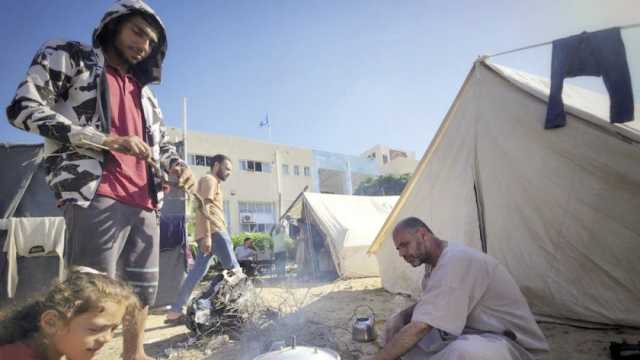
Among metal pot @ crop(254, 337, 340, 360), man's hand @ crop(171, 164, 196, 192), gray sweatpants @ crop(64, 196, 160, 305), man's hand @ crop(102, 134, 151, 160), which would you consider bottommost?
metal pot @ crop(254, 337, 340, 360)

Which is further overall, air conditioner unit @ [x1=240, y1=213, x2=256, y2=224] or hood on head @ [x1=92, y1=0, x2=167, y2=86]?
air conditioner unit @ [x1=240, y1=213, x2=256, y2=224]

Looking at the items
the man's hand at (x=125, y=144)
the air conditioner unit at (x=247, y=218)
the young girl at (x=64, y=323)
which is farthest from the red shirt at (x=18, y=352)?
the air conditioner unit at (x=247, y=218)

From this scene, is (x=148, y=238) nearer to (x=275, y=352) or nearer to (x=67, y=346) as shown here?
(x=67, y=346)

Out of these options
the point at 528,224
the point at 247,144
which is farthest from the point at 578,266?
the point at 247,144

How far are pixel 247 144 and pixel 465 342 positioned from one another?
24275 millimetres

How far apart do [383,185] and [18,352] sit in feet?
101

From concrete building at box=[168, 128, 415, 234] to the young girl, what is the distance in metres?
18.8

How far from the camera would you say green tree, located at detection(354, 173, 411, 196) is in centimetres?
2994

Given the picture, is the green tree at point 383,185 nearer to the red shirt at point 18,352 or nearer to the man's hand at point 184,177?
the man's hand at point 184,177

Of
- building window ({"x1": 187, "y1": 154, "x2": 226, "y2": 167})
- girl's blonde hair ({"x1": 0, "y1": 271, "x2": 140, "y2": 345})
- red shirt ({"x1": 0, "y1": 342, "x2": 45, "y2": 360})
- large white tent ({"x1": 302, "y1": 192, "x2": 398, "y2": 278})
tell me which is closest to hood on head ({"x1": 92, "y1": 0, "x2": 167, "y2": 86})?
girl's blonde hair ({"x1": 0, "y1": 271, "x2": 140, "y2": 345})

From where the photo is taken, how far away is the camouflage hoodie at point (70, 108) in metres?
1.34

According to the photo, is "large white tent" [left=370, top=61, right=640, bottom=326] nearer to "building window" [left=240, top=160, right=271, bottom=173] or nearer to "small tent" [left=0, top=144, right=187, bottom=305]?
"small tent" [left=0, top=144, right=187, bottom=305]

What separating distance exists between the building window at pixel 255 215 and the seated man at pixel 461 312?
871 inches

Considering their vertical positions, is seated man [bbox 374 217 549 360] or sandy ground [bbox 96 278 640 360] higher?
seated man [bbox 374 217 549 360]
